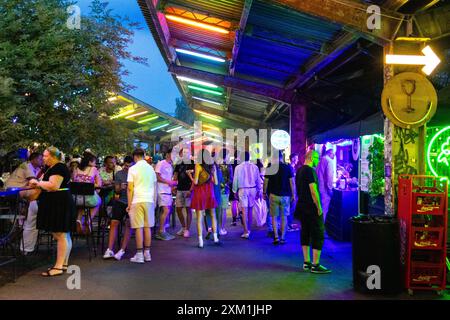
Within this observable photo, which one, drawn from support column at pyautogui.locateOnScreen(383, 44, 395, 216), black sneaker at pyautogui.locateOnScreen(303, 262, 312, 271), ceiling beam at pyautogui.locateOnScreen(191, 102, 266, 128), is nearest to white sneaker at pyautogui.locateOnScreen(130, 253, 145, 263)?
black sneaker at pyautogui.locateOnScreen(303, 262, 312, 271)

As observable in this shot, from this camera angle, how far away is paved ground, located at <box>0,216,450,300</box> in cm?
570

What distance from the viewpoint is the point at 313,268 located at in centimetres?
688

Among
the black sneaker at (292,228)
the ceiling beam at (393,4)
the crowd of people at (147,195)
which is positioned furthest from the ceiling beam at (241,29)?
the black sneaker at (292,228)

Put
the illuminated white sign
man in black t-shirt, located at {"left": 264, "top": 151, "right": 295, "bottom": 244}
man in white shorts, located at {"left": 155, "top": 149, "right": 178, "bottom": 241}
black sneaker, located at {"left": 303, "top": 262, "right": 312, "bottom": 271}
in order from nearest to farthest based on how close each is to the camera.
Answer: black sneaker, located at {"left": 303, "top": 262, "right": 312, "bottom": 271}, man in black t-shirt, located at {"left": 264, "top": 151, "right": 295, "bottom": 244}, man in white shorts, located at {"left": 155, "top": 149, "right": 178, "bottom": 241}, the illuminated white sign

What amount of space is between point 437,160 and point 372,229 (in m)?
2.00

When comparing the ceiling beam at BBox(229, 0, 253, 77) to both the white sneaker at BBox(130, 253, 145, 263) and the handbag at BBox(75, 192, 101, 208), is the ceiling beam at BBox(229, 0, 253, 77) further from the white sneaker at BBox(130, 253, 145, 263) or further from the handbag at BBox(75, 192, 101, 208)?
the white sneaker at BBox(130, 253, 145, 263)

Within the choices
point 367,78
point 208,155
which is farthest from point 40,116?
point 367,78

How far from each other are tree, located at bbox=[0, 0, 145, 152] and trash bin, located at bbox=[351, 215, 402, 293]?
5.32 m

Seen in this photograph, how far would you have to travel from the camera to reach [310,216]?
6.95m

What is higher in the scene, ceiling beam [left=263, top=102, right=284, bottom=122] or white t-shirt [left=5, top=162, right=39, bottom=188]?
ceiling beam [left=263, top=102, right=284, bottom=122]

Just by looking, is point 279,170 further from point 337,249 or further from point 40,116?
point 40,116

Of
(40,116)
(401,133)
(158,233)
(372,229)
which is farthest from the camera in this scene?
(158,233)

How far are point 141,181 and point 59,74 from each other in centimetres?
255

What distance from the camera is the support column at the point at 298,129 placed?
14367 millimetres
